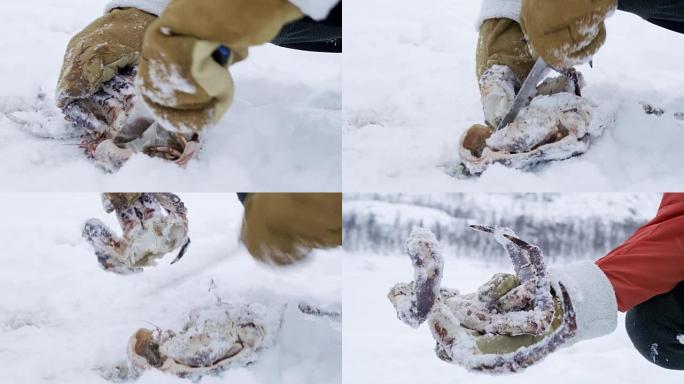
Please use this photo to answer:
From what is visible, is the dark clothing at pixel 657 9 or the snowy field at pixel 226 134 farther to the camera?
the dark clothing at pixel 657 9

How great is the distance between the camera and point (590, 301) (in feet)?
2.66

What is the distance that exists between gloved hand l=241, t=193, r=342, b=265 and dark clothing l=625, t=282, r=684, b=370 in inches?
14.3

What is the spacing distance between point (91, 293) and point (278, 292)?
0.24 meters

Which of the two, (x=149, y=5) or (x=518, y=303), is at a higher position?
(x=149, y=5)

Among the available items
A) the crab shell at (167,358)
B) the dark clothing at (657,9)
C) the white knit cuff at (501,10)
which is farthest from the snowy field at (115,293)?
the dark clothing at (657,9)

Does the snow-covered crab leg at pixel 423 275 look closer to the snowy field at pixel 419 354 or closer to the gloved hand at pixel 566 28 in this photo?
the snowy field at pixel 419 354

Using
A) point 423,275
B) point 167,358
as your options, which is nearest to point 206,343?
point 167,358

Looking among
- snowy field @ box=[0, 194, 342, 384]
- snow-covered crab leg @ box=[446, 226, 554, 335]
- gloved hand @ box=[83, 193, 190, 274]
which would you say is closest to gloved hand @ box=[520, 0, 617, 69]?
snow-covered crab leg @ box=[446, 226, 554, 335]

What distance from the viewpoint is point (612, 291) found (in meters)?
0.82

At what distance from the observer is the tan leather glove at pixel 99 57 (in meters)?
0.97

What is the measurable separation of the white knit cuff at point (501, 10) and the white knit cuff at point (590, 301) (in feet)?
1.13

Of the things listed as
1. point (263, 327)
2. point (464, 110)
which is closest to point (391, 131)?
point (464, 110)

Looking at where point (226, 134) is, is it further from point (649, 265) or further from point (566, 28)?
point (649, 265)

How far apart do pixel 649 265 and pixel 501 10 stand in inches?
14.3
